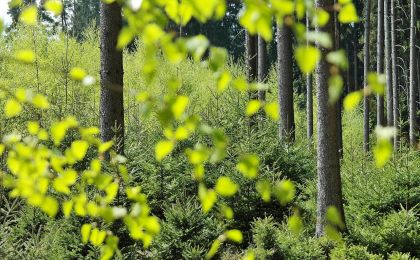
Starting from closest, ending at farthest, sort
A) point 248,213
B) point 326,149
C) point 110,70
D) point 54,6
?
point 54,6 < point 326,149 < point 248,213 < point 110,70

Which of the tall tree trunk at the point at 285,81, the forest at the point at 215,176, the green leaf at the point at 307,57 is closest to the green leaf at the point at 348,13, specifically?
the forest at the point at 215,176

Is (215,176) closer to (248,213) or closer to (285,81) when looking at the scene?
(248,213)

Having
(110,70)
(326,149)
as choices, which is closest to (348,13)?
(326,149)

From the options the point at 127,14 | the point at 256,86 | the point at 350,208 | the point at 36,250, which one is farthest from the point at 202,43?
the point at 350,208

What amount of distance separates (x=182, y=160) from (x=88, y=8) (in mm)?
49136

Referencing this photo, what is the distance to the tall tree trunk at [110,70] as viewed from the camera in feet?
25.6

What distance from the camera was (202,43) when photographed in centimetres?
124

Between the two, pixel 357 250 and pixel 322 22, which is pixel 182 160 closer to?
pixel 357 250

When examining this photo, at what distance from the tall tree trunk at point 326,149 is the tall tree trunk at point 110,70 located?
2826mm

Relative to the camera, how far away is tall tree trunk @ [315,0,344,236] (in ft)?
21.2

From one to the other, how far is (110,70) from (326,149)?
3225 mm

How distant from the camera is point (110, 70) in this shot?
25.7 feet

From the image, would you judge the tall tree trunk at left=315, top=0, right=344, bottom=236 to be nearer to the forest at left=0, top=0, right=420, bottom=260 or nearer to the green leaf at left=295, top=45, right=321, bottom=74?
the forest at left=0, top=0, right=420, bottom=260

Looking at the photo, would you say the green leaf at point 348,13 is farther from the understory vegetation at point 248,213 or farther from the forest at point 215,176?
the understory vegetation at point 248,213
